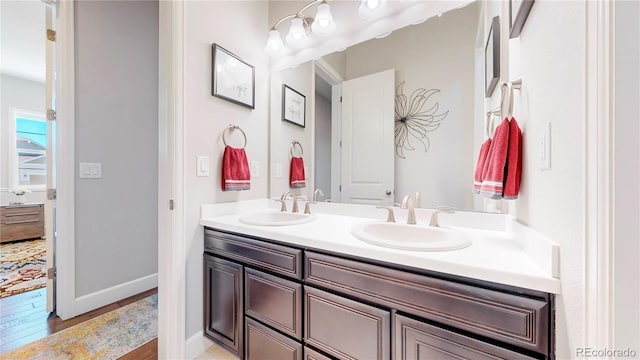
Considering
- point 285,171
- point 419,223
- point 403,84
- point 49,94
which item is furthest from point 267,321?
point 49,94

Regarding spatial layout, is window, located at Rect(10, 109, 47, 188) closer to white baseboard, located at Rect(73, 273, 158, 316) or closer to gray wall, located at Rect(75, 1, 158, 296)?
gray wall, located at Rect(75, 1, 158, 296)

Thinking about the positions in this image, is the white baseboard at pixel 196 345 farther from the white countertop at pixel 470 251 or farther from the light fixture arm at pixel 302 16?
the light fixture arm at pixel 302 16

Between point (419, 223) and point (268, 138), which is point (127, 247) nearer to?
point (268, 138)

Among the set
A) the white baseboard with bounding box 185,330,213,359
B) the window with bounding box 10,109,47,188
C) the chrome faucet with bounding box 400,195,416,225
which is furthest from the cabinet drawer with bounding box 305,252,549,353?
the window with bounding box 10,109,47,188

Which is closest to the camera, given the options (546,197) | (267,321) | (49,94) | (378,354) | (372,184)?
Answer: (546,197)

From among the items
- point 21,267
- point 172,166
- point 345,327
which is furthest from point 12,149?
point 345,327

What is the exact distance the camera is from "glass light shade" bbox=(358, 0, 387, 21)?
1382mm

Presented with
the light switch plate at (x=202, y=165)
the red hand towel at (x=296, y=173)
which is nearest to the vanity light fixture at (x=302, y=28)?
the red hand towel at (x=296, y=173)

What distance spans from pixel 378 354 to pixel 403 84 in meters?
1.31

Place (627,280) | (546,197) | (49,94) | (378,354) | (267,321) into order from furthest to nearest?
(49,94) → (267,321) → (378,354) → (546,197) → (627,280)

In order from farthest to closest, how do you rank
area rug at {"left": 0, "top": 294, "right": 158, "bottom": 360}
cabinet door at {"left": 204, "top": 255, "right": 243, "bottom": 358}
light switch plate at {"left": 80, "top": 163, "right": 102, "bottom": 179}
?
light switch plate at {"left": 80, "top": 163, "right": 102, "bottom": 179}
area rug at {"left": 0, "top": 294, "right": 158, "bottom": 360}
cabinet door at {"left": 204, "top": 255, "right": 243, "bottom": 358}

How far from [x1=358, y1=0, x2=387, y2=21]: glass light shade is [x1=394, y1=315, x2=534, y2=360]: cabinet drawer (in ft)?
5.03

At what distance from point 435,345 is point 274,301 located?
0.70 m

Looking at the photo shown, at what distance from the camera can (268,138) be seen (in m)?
1.97
